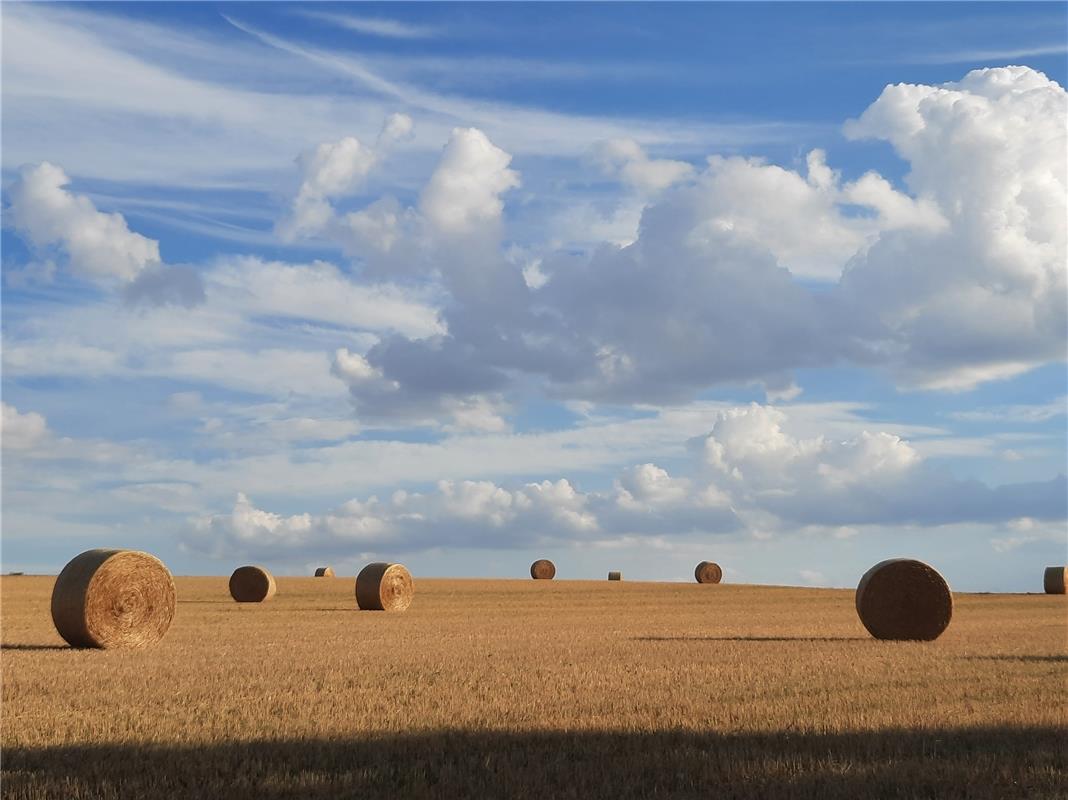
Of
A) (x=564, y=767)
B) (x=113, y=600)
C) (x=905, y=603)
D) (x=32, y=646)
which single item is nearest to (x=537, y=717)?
(x=564, y=767)

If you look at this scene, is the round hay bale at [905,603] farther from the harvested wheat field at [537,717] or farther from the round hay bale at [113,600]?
the round hay bale at [113,600]

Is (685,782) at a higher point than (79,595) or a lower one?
lower

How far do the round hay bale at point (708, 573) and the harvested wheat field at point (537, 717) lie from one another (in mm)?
35434

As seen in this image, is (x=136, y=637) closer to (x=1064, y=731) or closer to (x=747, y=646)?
(x=747, y=646)

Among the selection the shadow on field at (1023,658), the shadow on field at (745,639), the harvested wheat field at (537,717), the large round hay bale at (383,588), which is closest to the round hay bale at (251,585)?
the large round hay bale at (383,588)

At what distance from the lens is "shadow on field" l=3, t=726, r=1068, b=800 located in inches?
357

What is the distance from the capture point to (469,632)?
86.2ft

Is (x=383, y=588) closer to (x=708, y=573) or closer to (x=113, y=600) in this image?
(x=113, y=600)

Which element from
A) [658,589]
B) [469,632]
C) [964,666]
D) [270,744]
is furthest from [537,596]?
[270,744]

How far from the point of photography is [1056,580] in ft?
176

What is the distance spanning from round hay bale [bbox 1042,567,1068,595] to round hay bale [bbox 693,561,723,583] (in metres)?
15.4

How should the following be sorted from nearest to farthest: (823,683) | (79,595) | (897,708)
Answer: (897,708), (823,683), (79,595)

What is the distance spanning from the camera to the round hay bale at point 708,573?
199 feet

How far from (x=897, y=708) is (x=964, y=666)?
5.72 meters
